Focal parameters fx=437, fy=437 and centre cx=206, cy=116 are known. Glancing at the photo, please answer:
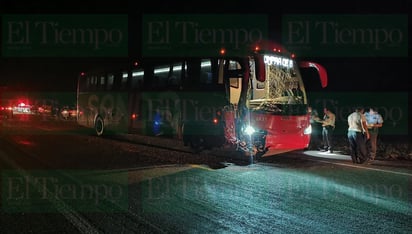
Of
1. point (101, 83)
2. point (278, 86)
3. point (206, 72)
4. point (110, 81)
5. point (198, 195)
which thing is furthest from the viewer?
point (101, 83)

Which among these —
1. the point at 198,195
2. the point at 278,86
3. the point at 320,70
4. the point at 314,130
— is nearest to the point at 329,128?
the point at 320,70

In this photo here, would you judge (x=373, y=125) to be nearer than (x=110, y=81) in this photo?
Yes

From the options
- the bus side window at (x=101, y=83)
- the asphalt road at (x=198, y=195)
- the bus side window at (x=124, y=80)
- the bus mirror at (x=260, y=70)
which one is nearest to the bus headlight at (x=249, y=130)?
the asphalt road at (x=198, y=195)

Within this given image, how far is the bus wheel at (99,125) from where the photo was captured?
20.3m

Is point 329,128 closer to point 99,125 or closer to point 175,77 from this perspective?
point 175,77

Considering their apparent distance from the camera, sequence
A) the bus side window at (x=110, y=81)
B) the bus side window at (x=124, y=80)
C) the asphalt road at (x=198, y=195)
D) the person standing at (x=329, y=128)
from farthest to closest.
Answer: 1. the bus side window at (x=110, y=81)
2. the bus side window at (x=124, y=80)
3. the person standing at (x=329, y=128)
4. the asphalt road at (x=198, y=195)

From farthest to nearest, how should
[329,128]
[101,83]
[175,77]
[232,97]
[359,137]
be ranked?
[101,83], [175,77], [329,128], [232,97], [359,137]

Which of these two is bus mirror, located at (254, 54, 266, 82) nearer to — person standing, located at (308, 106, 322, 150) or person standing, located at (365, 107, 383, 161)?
person standing, located at (308, 106, 322, 150)

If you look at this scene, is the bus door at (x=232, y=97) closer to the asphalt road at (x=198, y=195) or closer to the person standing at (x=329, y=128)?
the asphalt road at (x=198, y=195)

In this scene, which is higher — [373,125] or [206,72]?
[206,72]

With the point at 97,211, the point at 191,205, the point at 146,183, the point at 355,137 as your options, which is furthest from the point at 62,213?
the point at 355,137

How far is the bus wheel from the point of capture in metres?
20.3

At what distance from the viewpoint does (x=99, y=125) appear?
20562 millimetres

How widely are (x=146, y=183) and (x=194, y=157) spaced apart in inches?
163
